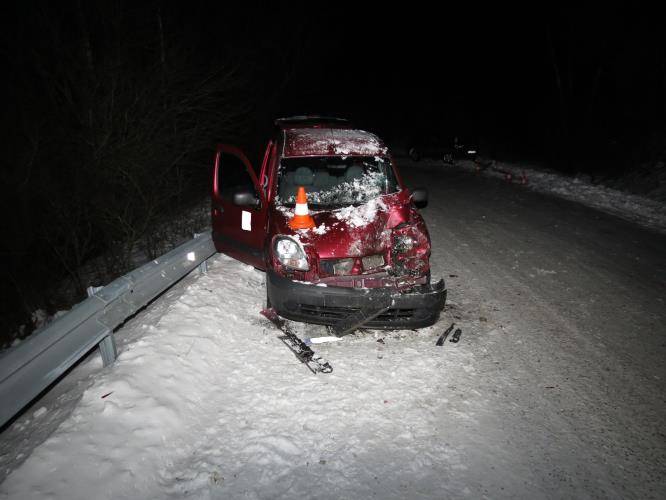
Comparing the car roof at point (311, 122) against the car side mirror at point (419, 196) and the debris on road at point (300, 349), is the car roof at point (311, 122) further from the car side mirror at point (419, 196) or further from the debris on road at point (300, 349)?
the debris on road at point (300, 349)

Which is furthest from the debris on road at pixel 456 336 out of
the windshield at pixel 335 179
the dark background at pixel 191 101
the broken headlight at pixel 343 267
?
the dark background at pixel 191 101

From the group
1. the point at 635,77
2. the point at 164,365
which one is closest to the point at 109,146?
the point at 164,365

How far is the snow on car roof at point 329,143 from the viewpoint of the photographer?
4.97 m

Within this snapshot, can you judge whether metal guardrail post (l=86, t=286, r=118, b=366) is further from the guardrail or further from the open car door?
the open car door

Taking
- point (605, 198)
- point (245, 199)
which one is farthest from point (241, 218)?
point (605, 198)

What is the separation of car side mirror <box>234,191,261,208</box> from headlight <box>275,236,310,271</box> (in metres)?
0.86

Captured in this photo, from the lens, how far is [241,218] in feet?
17.0

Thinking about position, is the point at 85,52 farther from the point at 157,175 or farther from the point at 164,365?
the point at 164,365

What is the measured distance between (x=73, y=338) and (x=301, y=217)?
224 centimetres

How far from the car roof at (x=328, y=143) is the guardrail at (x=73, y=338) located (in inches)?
79.7

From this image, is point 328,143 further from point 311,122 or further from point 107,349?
point 107,349

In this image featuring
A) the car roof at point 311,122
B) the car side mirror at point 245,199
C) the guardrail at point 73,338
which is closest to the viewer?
the guardrail at point 73,338

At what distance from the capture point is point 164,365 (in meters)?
3.45

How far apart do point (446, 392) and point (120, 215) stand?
26.4 ft
